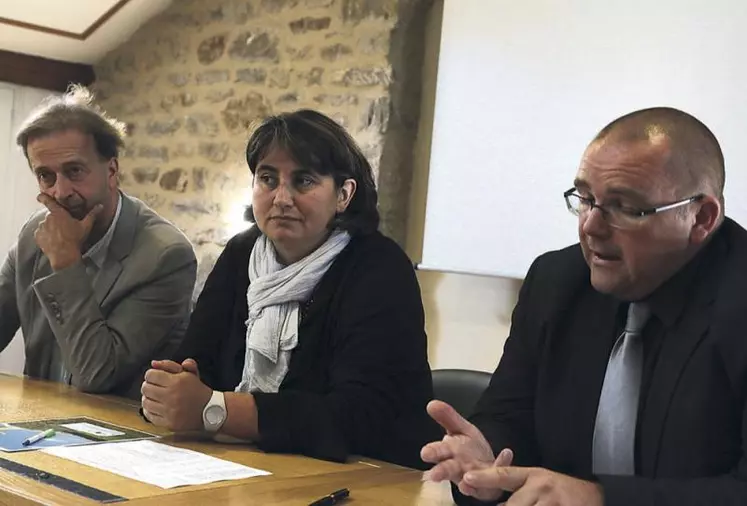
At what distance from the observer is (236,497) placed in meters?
1.35

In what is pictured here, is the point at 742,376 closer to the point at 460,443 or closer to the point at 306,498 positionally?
the point at 460,443

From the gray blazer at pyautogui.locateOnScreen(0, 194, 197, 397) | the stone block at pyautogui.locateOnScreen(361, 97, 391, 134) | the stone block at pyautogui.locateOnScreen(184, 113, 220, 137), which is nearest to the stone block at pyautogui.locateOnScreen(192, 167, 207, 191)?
the stone block at pyautogui.locateOnScreen(184, 113, 220, 137)

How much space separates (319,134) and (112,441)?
79cm

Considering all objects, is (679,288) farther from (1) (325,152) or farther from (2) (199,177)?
(2) (199,177)

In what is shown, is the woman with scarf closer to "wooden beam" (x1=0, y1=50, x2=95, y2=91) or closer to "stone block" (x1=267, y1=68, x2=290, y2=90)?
"stone block" (x1=267, y1=68, x2=290, y2=90)

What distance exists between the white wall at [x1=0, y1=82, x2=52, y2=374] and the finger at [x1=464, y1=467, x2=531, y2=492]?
12.2 ft

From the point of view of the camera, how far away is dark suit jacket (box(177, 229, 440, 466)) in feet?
5.82

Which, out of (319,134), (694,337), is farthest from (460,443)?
(319,134)

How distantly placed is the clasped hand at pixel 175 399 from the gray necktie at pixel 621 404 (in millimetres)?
710

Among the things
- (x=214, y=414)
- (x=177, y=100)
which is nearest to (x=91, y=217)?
(x=214, y=414)

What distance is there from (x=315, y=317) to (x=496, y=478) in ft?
2.66

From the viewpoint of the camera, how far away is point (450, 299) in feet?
12.1

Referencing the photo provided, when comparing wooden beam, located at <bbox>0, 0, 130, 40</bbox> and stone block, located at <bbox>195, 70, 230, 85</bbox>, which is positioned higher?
wooden beam, located at <bbox>0, 0, 130, 40</bbox>

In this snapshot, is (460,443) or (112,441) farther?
(112,441)
